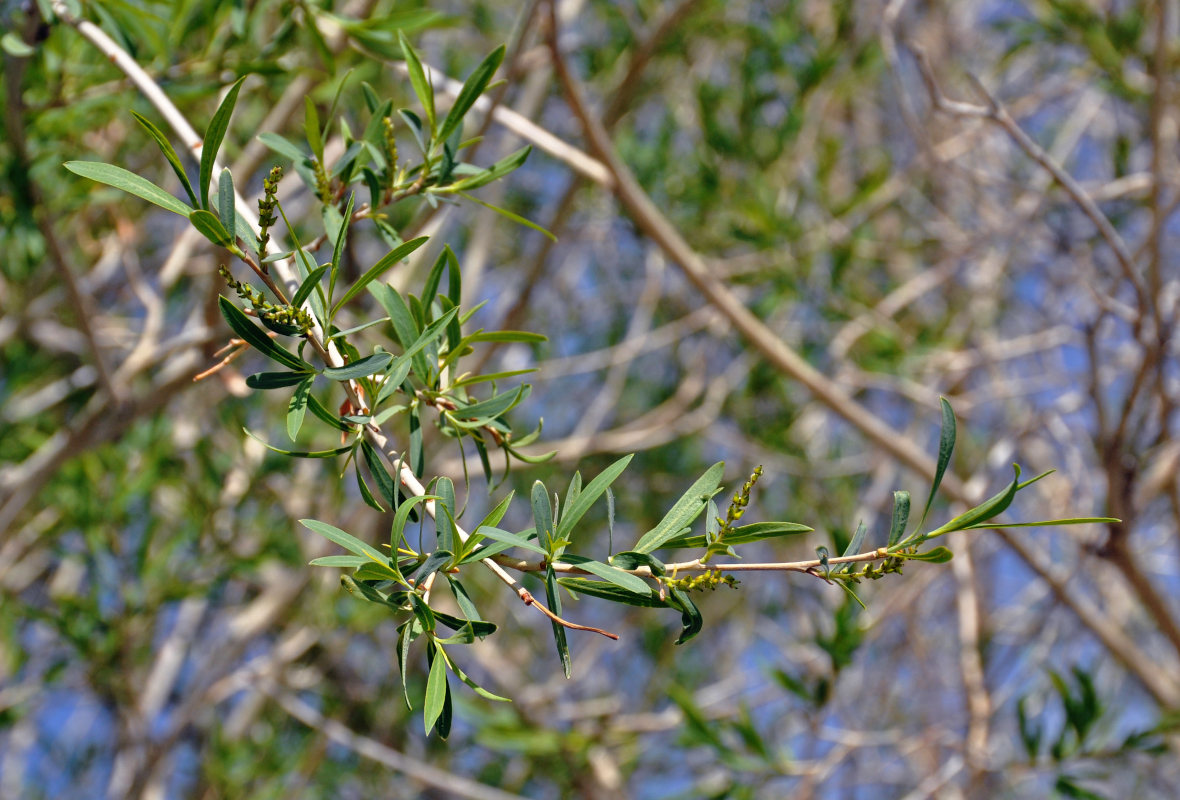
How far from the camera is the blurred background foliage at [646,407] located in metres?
1.52

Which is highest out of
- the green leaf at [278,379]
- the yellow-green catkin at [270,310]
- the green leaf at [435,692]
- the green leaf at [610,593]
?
the yellow-green catkin at [270,310]

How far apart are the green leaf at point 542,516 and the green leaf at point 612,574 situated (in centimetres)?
1

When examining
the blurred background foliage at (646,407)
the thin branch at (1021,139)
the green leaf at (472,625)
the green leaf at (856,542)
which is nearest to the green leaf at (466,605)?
the green leaf at (472,625)

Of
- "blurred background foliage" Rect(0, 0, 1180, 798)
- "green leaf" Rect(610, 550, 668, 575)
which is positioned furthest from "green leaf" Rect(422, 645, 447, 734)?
"blurred background foliage" Rect(0, 0, 1180, 798)

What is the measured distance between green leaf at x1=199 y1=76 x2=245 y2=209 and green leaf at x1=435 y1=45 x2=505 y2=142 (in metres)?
0.21

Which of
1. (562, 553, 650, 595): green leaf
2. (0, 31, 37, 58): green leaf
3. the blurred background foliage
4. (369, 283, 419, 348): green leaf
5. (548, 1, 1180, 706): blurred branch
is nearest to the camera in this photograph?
(562, 553, 650, 595): green leaf

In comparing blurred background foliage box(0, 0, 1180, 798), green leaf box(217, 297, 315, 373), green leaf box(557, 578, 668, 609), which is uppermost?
green leaf box(217, 297, 315, 373)

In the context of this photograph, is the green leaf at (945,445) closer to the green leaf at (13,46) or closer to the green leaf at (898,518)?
the green leaf at (898,518)

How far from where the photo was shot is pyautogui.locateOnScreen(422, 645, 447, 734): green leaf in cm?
55

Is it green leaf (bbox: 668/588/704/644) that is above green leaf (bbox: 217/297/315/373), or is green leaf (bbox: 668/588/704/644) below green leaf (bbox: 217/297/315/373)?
below

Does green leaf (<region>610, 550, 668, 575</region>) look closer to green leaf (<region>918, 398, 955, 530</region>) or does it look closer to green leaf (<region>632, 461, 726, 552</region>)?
green leaf (<region>632, 461, 726, 552</region>)


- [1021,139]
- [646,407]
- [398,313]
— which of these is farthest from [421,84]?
[646,407]

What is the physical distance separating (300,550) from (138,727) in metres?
0.52

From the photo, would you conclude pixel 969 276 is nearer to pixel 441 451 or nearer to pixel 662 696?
pixel 662 696
